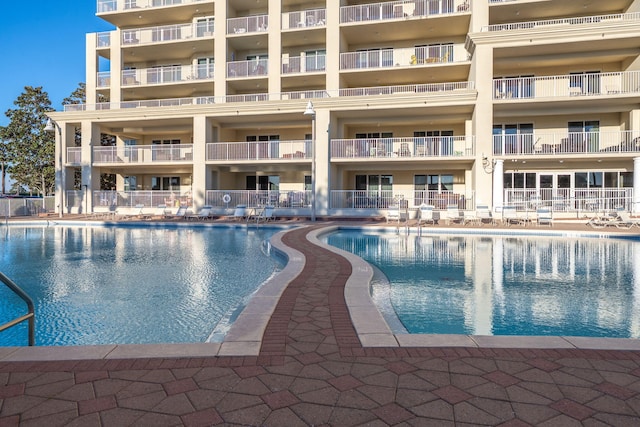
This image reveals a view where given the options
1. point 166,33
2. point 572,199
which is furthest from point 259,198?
point 572,199

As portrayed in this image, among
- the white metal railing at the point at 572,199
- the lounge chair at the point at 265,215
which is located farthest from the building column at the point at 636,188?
the lounge chair at the point at 265,215

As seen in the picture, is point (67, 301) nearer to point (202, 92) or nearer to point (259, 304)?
point (259, 304)

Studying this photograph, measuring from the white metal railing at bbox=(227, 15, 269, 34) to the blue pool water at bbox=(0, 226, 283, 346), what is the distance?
18126 mm

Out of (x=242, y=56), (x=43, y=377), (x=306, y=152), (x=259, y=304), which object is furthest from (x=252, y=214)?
(x=43, y=377)

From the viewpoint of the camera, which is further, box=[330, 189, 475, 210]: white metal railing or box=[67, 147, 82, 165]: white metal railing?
box=[67, 147, 82, 165]: white metal railing

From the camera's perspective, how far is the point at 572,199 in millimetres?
19438

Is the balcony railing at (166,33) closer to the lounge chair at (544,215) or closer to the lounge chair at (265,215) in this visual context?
the lounge chair at (265,215)

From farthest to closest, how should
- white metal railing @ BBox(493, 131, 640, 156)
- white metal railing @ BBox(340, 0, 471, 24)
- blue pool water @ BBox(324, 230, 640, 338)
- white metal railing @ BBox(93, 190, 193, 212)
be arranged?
1. white metal railing @ BBox(93, 190, 193, 212)
2. white metal railing @ BBox(340, 0, 471, 24)
3. white metal railing @ BBox(493, 131, 640, 156)
4. blue pool water @ BBox(324, 230, 640, 338)

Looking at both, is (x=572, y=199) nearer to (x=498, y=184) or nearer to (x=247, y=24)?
(x=498, y=184)

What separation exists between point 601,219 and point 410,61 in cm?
1364

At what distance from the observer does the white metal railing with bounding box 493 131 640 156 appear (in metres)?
20.1

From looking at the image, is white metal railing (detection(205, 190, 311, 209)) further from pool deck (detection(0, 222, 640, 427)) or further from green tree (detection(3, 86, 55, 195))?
green tree (detection(3, 86, 55, 195))

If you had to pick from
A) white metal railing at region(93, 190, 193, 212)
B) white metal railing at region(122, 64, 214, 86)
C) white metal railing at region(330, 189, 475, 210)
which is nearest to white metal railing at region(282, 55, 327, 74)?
white metal railing at region(122, 64, 214, 86)

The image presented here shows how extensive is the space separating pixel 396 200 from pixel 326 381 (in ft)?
63.9
